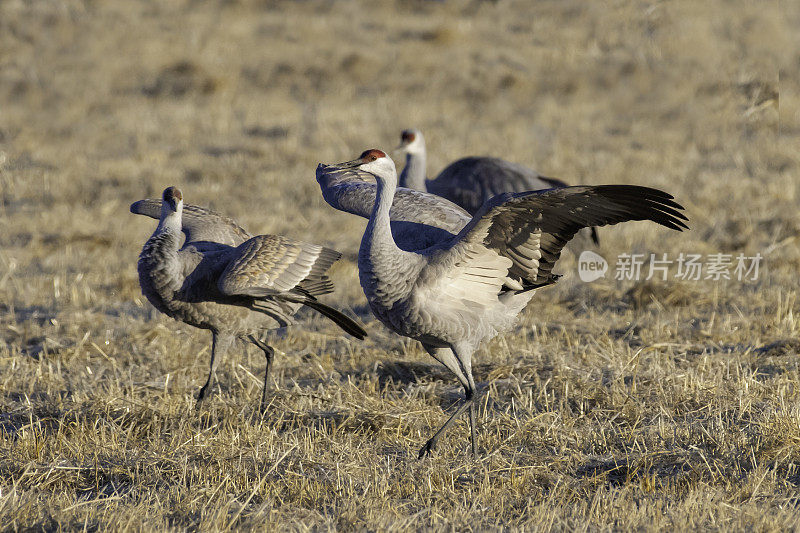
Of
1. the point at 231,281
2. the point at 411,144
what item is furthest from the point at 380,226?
the point at 411,144

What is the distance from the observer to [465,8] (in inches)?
740

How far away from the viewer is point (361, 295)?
7.53 metres

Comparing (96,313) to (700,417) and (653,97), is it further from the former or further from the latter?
(653,97)

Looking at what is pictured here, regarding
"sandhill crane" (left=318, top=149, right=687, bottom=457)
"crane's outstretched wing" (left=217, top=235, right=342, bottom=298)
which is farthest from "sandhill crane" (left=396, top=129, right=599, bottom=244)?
"sandhill crane" (left=318, top=149, right=687, bottom=457)

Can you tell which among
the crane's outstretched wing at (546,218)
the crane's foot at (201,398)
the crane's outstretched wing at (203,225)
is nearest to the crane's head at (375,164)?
the crane's outstretched wing at (546,218)

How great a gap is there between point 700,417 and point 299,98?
11.9 metres

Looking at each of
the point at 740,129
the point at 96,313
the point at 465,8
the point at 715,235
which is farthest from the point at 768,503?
the point at 465,8

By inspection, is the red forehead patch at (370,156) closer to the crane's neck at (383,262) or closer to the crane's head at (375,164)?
the crane's head at (375,164)

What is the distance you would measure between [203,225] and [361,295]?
1.91 meters

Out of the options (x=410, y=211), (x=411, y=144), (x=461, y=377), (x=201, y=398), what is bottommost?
(x=201, y=398)

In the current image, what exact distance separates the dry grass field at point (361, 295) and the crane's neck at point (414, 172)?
867 mm

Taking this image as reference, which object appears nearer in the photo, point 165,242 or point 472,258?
point 472,258

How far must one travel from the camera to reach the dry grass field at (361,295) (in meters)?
3.94

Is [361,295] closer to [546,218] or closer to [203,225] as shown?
[203,225]
